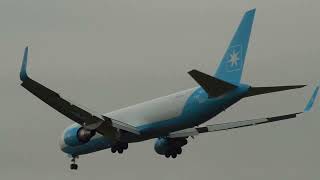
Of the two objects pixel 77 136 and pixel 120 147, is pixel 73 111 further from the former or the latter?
pixel 77 136

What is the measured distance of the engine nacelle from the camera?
2670 inches

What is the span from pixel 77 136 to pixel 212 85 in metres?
13.6

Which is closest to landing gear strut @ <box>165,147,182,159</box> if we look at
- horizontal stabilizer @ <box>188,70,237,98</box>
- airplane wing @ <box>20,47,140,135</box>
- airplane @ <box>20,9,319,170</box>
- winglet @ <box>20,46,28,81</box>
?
airplane @ <box>20,9,319,170</box>

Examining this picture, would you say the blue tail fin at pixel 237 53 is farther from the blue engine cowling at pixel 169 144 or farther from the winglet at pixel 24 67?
the winglet at pixel 24 67

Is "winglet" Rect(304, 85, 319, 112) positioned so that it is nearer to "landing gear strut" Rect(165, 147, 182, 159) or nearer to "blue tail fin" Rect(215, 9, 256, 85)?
"blue tail fin" Rect(215, 9, 256, 85)

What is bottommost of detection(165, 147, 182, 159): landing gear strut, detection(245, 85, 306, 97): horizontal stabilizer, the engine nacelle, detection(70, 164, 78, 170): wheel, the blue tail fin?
detection(245, 85, 306, 97): horizontal stabilizer

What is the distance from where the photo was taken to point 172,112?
212 feet

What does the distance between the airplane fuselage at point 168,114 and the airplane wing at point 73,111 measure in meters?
1.22

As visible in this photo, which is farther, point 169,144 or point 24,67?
point 169,144

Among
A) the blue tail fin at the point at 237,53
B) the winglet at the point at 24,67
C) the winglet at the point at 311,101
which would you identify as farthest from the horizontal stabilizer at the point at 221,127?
the winglet at the point at 24,67

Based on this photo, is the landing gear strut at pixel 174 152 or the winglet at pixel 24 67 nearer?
the winglet at pixel 24 67

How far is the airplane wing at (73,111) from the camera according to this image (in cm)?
5956

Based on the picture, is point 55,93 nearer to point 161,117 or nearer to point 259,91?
point 161,117

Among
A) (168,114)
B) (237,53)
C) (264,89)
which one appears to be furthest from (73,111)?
(264,89)
